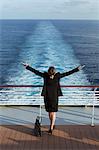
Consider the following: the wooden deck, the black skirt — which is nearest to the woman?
the black skirt

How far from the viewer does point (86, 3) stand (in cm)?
3036

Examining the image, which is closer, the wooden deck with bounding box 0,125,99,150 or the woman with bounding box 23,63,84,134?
the wooden deck with bounding box 0,125,99,150

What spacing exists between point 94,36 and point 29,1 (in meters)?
6.09

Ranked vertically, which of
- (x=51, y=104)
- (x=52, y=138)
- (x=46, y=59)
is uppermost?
(x=51, y=104)

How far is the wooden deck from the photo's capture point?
152 inches

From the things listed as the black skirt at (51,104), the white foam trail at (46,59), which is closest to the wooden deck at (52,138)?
the black skirt at (51,104)

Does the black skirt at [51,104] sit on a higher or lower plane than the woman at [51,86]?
lower

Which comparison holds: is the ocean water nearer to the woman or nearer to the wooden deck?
the wooden deck

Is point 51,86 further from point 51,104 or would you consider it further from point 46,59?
point 46,59

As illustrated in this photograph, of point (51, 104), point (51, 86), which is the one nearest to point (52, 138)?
point (51, 104)

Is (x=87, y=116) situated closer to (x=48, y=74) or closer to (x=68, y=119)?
(x=68, y=119)

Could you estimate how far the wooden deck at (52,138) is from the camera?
385cm

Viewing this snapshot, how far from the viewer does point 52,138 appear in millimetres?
4121

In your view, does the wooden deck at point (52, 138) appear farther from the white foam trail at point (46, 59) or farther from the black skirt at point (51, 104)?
the white foam trail at point (46, 59)
